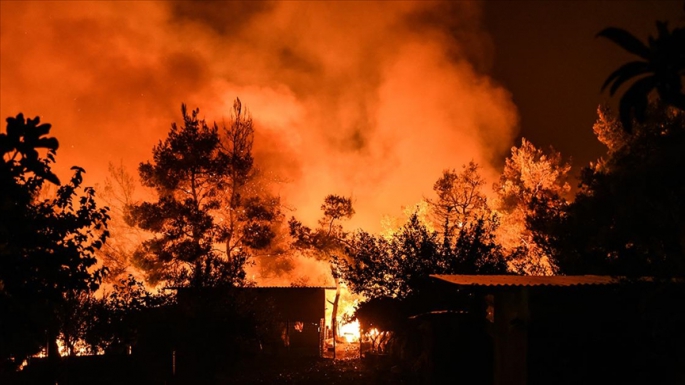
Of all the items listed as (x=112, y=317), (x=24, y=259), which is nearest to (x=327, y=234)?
(x=112, y=317)

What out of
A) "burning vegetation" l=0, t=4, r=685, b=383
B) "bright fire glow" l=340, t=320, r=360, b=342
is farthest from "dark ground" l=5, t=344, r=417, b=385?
"bright fire glow" l=340, t=320, r=360, b=342

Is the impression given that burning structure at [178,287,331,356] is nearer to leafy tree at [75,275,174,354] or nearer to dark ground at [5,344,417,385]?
dark ground at [5,344,417,385]

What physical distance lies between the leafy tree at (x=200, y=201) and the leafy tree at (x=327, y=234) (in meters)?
1.85

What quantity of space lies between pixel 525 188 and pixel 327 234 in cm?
1545

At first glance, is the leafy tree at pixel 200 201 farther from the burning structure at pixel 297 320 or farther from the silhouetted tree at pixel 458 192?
the silhouetted tree at pixel 458 192

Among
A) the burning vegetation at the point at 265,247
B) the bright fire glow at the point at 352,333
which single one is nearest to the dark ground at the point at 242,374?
the burning vegetation at the point at 265,247

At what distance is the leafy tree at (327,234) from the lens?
110 ft

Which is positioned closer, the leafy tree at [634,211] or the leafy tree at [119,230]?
the leafy tree at [634,211]

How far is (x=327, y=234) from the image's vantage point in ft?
114

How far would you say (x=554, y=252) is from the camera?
24.9 meters

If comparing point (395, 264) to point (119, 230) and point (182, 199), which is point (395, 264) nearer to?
point (182, 199)

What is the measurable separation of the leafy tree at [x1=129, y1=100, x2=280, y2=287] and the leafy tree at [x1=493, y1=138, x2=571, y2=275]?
16.5 meters

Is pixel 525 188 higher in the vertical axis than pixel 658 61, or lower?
higher

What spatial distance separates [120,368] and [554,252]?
56.7ft
